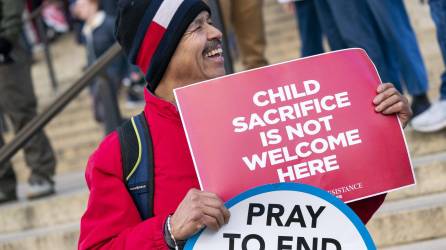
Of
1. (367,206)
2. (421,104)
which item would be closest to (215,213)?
(367,206)

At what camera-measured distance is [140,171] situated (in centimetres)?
297

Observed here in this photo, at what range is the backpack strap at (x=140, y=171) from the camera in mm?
2971

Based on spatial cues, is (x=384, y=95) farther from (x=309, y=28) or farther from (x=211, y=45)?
(x=309, y=28)

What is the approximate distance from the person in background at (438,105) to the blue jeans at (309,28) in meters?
0.90

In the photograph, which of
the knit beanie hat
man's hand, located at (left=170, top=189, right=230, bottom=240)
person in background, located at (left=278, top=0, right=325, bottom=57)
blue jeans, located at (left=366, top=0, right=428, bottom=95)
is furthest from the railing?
man's hand, located at (left=170, top=189, right=230, bottom=240)

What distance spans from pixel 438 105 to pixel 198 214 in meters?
3.13

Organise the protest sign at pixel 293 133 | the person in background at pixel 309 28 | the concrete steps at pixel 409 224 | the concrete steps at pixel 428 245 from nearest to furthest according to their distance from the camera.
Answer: the protest sign at pixel 293 133, the concrete steps at pixel 428 245, the concrete steps at pixel 409 224, the person in background at pixel 309 28

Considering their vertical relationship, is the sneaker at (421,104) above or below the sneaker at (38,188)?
above

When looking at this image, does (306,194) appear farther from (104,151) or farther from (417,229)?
(417,229)

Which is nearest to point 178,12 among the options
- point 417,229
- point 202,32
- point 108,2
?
point 202,32

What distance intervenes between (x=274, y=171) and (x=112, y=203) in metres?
0.43

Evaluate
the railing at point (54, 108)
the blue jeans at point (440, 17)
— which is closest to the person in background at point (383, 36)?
the blue jeans at point (440, 17)

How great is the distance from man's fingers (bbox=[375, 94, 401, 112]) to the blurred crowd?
2.54m

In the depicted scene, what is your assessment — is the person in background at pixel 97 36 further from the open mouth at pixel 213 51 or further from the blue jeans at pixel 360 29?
the open mouth at pixel 213 51
